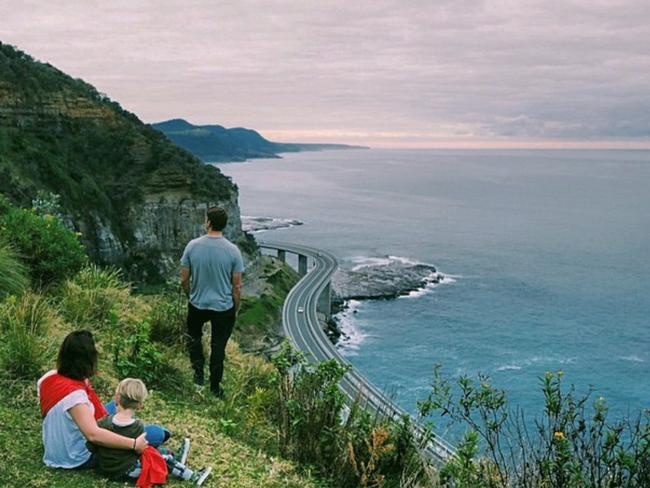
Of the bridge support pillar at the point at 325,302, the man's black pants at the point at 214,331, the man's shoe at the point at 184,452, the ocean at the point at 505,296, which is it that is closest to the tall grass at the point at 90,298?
the man's black pants at the point at 214,331

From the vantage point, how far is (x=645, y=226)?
114 m

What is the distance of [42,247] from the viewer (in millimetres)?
10367

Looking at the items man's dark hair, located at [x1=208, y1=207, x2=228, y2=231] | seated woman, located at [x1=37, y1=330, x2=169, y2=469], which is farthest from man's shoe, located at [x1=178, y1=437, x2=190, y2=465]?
man's dark hair, located at [x1=208, y1=207, x2=228, y2=231]

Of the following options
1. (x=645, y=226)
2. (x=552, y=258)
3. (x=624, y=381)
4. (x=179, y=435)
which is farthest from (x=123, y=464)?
(x=645, y=226)

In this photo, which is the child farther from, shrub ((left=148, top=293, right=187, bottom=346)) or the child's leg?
shrub ((left=148, top=293, right=187, bottom=346))

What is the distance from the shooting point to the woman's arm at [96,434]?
5.26 meters

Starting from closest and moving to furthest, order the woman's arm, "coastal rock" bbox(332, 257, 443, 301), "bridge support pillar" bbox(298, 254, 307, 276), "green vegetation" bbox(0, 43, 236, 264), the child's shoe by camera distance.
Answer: the woman's arm < the child's shoe < "green vegetation" bbox(0, 43, 236, 264) < "coastal rock" bbox(332, 257, 443, 301) < "bridge support pillar" bbox(298, 254, 307, 276)

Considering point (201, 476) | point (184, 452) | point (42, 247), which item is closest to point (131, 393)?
point (184, 452)

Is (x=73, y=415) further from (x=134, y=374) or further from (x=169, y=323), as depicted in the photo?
(x=169, y=323)

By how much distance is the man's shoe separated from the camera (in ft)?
18.8

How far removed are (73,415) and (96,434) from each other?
266 millimetres

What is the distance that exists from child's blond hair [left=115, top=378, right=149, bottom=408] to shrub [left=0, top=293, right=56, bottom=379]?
2.02 meters

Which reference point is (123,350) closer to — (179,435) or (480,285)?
(179,435)

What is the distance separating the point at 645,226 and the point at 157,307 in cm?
12106
